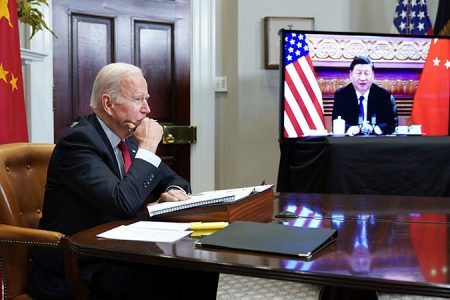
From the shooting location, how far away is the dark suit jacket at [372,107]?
3797 mm

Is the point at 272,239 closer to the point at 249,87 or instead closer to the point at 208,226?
the point at 208,226

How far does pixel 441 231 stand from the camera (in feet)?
4.74

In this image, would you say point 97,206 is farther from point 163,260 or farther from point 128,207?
A: point 163,260

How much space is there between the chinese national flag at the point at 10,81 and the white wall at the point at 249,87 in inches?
69.4

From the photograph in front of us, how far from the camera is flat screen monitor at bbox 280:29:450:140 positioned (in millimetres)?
3688

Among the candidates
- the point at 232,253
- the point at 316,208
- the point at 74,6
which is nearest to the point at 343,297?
the point at 316,208

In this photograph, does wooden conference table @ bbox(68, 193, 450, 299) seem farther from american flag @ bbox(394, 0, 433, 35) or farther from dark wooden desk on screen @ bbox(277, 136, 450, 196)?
american flag @ bbox(394, 0, 433, 35)

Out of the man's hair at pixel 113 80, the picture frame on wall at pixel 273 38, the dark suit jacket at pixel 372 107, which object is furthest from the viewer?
the picture frame on wall at pixel 273 38

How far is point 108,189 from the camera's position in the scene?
5.37ft

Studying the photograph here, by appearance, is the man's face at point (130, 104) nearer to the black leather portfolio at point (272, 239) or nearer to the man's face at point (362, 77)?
the black leather portfolio at point (272, 239)

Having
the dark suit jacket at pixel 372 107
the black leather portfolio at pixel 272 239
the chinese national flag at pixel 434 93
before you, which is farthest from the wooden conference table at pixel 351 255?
the chinese national flag at pixel 434 93

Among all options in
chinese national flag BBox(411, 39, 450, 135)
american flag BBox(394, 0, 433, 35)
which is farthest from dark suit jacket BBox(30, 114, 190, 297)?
american flag BBox(394, 0, 433, 35)

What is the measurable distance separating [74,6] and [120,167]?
204cm

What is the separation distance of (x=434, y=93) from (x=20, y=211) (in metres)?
3.01
